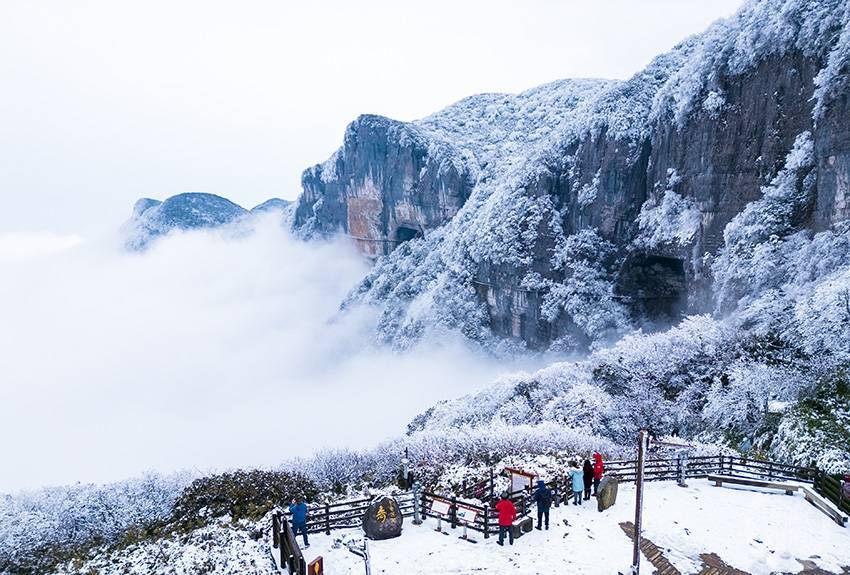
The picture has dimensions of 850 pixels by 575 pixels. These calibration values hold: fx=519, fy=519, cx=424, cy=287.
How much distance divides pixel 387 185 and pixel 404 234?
11216 mm

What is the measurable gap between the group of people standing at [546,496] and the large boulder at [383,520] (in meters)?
2.88

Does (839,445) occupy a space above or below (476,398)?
above

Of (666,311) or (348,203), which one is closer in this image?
(666,311)

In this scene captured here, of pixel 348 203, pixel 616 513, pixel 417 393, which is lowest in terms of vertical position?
pixel 417 393

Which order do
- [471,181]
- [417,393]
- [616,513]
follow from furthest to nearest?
[471,181] → [417,393] → [616,513]

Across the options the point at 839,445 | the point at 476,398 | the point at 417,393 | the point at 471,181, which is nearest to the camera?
the point at 839,445

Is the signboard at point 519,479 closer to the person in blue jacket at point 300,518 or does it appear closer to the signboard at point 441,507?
the signboard at point 441,507

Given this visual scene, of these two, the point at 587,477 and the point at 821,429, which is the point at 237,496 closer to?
the point at 587,477

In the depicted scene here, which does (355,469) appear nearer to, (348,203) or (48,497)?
(48,497)

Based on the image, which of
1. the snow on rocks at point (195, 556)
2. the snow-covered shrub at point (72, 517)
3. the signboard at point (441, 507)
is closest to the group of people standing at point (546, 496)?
the signboard at point (441, 507)

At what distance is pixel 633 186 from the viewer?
58688 mm

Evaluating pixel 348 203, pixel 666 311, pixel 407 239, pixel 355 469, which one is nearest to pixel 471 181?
pixel 407 239

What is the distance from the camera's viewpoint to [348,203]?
4926 inches

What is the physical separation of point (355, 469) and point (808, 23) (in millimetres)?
46328
